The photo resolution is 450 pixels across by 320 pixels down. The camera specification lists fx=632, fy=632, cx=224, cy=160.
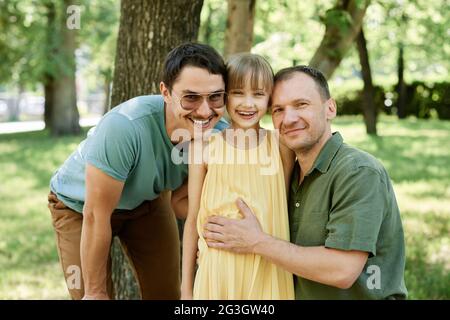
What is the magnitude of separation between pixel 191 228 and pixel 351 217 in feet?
2.50

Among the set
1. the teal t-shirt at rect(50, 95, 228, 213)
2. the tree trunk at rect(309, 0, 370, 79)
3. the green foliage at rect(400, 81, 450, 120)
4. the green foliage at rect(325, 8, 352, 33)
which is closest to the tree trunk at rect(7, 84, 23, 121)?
the green foliage at rect(400, 81, 450, 120)

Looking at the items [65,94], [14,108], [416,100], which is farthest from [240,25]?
[14,108]

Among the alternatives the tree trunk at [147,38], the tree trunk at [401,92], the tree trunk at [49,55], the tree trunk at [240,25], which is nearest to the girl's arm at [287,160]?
the tree trunk at [147,38]

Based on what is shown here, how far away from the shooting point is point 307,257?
2.32 m

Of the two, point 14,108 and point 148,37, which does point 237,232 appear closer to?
point 148,37

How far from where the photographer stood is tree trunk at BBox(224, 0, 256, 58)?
5938 millimetres

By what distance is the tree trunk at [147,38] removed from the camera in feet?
12.6

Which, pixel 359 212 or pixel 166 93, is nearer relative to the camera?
pixel 359 212

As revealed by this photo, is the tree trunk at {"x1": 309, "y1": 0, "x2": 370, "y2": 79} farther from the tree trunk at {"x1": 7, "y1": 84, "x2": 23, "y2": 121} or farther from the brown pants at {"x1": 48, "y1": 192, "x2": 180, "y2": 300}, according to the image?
the tree trunk at {"x1": 7, "y1": 84, "x2": 23, "y2": 121}

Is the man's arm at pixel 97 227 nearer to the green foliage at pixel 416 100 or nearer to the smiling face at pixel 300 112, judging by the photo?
the smiling face at pixel 300 112

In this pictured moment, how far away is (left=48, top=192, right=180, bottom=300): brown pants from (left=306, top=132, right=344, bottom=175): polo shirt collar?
122 centimetres

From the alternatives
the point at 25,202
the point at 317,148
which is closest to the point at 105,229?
the point at 317,148

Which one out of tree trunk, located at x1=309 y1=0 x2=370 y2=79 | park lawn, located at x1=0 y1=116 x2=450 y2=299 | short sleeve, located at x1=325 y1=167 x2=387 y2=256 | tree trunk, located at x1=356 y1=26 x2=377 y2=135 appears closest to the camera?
short sleeve, located at x1=325 y1=167 x2=387 y2=256

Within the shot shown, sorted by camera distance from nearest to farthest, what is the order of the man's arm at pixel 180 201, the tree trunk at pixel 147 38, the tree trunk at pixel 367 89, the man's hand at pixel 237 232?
the man's hand at pixel 237 232
the man's arm at pixel 180 201
the tree trunk at pixel 147 38
the tree trunk at pixel 367 89
